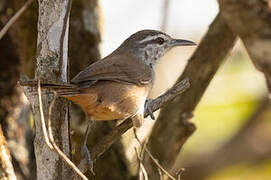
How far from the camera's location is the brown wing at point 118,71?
12.8 feet

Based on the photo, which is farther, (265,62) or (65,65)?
(65,65)

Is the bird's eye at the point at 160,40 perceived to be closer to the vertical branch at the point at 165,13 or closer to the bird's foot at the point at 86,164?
the vertical branch at the point at 165,13

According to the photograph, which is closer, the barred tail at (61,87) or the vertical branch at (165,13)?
the barred tail at (61,87)

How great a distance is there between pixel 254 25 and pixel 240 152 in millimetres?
5330

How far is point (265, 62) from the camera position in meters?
2.07

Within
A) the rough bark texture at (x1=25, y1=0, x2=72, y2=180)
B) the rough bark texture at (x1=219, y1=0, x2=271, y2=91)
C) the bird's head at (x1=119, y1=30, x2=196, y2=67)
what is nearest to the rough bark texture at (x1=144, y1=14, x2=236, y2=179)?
the bird's head at (x1=119, y1=30, x2=196, y2=67)

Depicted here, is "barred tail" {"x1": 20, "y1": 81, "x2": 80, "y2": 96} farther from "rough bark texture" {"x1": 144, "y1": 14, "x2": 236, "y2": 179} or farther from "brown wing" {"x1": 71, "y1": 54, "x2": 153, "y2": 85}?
"rough bark texture" {"x1": 144, "y1": 14, "x2": 236, "y2": 179}

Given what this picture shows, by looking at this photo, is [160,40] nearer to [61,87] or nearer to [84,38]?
[84,38]

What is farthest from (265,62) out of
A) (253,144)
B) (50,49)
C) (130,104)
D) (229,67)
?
(229,67)

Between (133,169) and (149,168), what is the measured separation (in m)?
0.61

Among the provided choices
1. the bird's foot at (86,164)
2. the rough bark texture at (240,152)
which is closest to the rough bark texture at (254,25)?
the bird's foot at (86,164)

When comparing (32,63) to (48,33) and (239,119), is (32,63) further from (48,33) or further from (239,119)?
(239,119)

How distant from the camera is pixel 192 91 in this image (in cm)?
464

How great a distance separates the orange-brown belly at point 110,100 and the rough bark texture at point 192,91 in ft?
1.50
